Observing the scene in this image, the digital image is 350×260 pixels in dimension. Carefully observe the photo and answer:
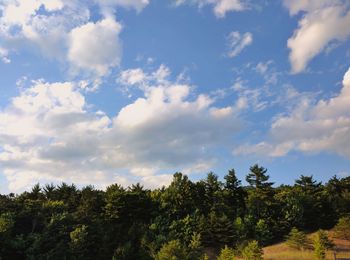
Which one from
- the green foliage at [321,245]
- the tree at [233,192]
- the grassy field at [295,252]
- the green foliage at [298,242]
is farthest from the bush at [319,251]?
the tree at [233,192]

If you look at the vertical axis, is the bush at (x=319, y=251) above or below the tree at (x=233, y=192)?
below

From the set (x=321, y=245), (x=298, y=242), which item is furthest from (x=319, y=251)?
(x=298, y=242)

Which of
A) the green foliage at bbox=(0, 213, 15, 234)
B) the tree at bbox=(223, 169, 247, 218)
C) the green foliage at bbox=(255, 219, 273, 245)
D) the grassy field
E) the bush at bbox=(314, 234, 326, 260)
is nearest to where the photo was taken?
the bush at bbox=(314, 234, 326, 260)

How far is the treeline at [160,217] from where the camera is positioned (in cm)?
5359

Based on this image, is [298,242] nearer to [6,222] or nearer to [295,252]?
[295,252]

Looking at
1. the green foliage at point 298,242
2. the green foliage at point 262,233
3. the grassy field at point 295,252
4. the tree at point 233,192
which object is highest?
the tree at point 233,192

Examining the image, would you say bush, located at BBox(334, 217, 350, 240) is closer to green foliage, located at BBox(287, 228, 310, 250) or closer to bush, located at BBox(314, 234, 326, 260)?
green foliage, located at BBox(287, 228, 310, 250)

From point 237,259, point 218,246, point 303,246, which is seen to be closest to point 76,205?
point 218,246

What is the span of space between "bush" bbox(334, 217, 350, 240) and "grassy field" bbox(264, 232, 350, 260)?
94cm

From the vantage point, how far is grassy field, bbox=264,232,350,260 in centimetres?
4917

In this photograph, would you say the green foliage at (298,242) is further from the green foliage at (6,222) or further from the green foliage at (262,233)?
the green foliage at (6,222)

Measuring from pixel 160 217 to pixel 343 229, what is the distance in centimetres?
2684

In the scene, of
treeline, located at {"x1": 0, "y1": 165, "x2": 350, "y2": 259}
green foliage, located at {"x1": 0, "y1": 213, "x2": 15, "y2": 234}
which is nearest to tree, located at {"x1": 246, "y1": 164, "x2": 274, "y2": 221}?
treeline, located at {"x1": 0, "y1": 165, "x2": 350, "y2": 259}

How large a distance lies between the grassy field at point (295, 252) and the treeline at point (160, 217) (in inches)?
133
